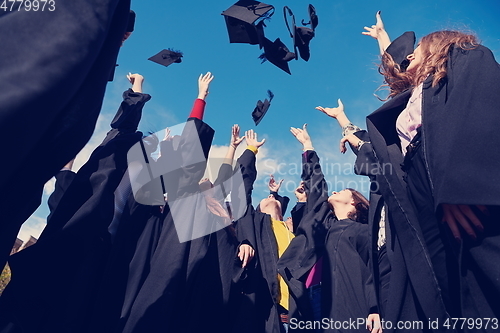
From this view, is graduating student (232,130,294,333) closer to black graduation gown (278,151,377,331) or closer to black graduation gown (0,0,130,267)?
black graduation gown (278,151,377,331)

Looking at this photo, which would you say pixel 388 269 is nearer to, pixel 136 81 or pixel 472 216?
pixel 472 216

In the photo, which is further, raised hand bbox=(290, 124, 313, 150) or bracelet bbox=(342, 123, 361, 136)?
raised hand bbox=(290, 124, 313, 150)

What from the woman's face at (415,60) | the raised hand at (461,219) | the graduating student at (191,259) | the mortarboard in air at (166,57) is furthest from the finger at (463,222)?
the mortarboard in air at (166,57)

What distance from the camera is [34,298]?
1.98 meters

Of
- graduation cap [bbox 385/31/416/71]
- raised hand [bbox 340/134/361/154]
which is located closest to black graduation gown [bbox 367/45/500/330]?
graduation cap [bbox 385/31/416/71]

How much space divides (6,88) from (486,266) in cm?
177

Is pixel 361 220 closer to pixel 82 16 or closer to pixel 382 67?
pixel 382 67

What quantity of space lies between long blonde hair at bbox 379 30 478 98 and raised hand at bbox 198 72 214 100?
5.20 ft

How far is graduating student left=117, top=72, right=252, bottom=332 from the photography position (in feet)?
7.91

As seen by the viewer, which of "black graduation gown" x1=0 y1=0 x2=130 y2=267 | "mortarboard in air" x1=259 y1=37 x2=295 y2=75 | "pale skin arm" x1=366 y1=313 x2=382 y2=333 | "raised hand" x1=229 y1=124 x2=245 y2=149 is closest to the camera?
"black graduation gown" x1=0 y1=0 x2=130 y2=267

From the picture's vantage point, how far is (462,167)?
1580 millimetres

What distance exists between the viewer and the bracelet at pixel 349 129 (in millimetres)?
3394

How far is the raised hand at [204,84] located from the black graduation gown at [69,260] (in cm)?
114

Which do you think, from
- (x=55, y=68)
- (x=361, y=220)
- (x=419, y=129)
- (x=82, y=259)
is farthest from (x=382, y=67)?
(x=82, y=259)
